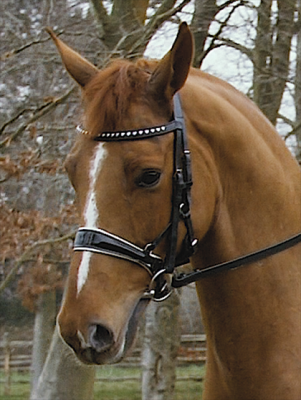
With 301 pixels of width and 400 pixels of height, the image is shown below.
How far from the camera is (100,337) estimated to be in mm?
2570

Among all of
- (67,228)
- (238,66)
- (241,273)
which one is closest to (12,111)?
(67,228)

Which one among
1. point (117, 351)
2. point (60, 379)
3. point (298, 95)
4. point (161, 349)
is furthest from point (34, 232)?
point (117, 351)

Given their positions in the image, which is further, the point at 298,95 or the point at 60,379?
the point at 298,95

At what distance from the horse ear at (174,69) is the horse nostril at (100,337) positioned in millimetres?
995

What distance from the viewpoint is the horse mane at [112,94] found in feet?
9.20

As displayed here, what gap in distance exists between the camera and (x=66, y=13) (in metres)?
8.12

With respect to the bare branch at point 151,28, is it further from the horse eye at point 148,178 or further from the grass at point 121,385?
the grass at point 121,385

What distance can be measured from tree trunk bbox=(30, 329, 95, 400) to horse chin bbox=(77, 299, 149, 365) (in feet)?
19.7

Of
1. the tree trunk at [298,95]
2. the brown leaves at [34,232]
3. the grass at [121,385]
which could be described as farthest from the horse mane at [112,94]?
the grass at [121,385]

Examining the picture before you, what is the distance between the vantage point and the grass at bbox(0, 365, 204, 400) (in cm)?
1708

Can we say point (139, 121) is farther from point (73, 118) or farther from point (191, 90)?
point (73, 118)

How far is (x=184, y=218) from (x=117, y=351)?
608 millimetres

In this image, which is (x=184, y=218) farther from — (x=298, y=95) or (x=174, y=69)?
(x=298, y=95)

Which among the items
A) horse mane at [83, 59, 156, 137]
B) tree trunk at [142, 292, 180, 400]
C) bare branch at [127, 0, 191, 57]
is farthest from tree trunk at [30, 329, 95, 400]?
horse mane at [83, 59, 156, 137]
